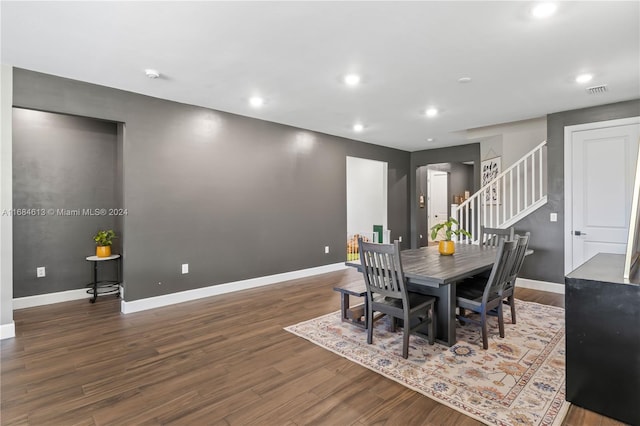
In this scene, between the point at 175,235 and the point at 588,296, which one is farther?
the point at 175,235

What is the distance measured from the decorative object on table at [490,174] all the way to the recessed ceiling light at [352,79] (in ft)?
11.7

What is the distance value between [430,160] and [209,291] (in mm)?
5668

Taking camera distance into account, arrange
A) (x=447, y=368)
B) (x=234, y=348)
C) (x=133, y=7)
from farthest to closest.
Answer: (x=234, y=348)
(x=447, y=368)
(x=133, y=7)

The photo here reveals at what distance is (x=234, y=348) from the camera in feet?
9.40

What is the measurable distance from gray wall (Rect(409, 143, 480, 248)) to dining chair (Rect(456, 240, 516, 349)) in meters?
4.20

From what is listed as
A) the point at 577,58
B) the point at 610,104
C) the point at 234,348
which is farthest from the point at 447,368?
the point at 610,104

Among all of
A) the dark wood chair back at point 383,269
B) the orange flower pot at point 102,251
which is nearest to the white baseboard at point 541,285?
the dark wood chair back at point 383,269

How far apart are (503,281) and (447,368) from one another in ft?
3.41

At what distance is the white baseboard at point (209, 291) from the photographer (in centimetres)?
389

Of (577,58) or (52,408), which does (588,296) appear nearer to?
(577,58)

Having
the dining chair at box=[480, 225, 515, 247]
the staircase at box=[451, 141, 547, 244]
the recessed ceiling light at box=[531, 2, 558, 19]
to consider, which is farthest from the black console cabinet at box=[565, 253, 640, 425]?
the staircase at box=[451, 141, 547, 244]

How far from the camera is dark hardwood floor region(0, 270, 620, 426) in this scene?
6.37ft

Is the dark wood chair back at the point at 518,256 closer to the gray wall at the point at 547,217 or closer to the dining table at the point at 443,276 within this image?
the dining table at the point at 443,276

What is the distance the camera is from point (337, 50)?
278 centimetres
